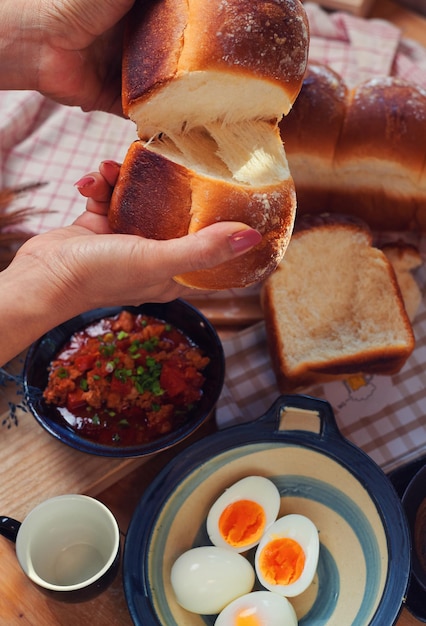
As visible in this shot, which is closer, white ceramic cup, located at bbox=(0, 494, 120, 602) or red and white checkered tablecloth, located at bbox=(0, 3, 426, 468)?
white ceramic cup, located at bbox=(0, 494, 120, 602)

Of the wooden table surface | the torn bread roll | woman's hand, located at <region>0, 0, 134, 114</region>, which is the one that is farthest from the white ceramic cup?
woman's hand, located at <region>0, 0, 134, 114</region>

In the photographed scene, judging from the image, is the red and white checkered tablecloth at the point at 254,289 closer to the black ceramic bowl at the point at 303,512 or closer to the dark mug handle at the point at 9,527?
the black ceramic bowl at the point at 303,512

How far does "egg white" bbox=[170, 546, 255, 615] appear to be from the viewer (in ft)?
4.89

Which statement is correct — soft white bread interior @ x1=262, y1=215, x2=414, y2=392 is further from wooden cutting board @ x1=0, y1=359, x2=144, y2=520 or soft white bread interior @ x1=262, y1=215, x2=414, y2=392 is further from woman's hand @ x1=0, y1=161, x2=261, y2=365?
wooden cutting board @ x1=0, y1=359, x2=144, y2=520

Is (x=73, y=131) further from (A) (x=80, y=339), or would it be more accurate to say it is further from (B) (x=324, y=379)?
(B) (x=324, y=379)

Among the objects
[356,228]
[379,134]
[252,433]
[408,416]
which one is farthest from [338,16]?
[252,433]

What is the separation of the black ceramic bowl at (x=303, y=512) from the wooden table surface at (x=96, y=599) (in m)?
0.19

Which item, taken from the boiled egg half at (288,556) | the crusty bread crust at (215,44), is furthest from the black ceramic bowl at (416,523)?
the crusty bread crust at (215,44)

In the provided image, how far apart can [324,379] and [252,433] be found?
411mm

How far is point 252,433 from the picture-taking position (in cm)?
166

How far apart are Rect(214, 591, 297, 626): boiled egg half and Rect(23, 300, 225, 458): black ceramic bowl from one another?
42 cm

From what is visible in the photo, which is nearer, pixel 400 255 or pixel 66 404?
pixel 66 404

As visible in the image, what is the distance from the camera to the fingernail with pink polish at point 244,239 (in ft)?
4.33

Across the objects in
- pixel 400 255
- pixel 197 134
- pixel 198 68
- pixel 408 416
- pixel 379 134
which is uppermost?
pixel 198 68
